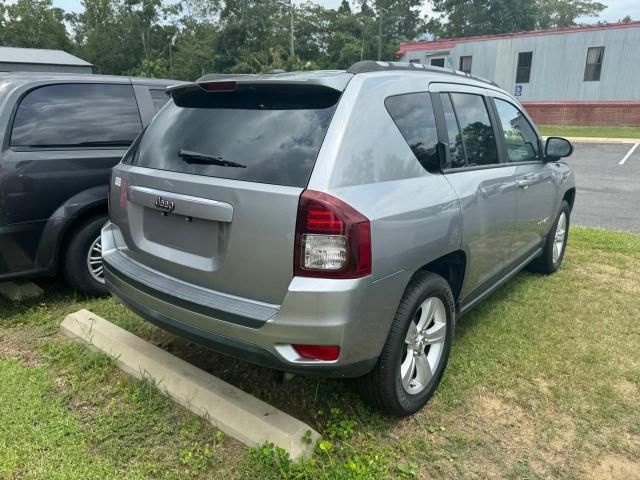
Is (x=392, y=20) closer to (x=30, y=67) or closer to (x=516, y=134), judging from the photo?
(x=30, y=67)

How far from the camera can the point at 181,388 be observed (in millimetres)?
2881

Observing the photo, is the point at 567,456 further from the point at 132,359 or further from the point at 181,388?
the point at 132,359

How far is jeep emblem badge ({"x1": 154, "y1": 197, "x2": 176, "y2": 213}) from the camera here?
254 cm

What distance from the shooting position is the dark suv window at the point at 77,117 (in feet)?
12.9

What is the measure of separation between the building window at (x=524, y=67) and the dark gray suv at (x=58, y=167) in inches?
1079

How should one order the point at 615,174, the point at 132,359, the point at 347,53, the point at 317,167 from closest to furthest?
the point at 317,167 < the point at 132,359 < the point at 615,174 < the point at 347,53

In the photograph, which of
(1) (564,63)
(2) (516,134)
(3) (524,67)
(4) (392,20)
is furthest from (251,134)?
(4) (392,20)

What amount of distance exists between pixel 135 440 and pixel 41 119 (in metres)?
2.72

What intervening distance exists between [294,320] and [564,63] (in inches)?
1133

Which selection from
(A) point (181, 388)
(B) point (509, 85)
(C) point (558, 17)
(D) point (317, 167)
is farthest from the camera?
(C) point (558, 17)

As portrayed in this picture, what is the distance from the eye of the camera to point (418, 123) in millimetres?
2834

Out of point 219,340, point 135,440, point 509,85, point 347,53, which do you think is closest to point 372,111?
point 219,340

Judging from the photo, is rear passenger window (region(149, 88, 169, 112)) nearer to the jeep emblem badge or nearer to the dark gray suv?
the dark gray suv

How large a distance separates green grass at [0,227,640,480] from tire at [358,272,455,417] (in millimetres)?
147
